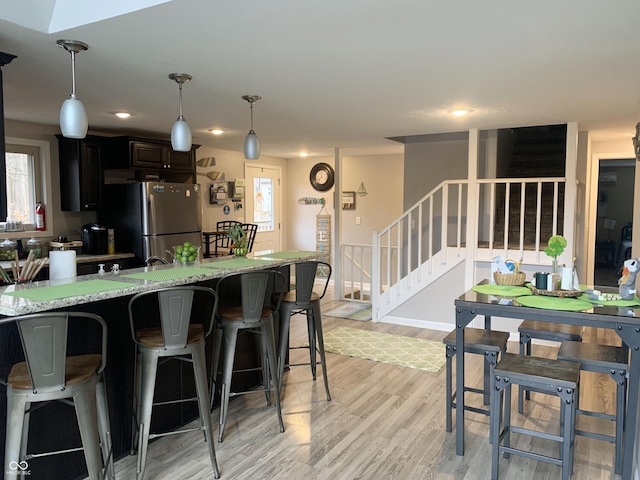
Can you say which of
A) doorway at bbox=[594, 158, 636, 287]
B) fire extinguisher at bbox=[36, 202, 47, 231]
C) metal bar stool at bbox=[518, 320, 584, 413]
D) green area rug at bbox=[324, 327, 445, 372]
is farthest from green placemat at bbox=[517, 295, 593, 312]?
doorway at bbox=[594, 158, 636, 287]

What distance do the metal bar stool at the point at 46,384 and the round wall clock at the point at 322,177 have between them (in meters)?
6.69

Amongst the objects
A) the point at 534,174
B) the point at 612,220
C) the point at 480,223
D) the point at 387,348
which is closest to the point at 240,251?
the point at 387,348

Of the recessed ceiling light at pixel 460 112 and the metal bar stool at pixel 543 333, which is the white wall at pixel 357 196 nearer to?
the recessed ceiling light at pixel 460 112

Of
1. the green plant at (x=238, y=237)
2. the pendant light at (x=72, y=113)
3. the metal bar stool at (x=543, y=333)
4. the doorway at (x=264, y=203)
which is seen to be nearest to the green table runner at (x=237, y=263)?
the green plant at (x=238, y=237)

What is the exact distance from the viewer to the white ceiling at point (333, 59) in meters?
1.98

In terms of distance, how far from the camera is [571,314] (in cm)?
238

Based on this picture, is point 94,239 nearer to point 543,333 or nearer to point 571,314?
point 543,333

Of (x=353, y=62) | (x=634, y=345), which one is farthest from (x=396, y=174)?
(x=634, y=345)

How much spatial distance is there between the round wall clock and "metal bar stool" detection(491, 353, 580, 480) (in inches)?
246

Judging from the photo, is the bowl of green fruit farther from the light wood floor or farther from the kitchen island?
the light wood floor

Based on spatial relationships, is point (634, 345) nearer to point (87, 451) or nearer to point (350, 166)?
point (87, 451)

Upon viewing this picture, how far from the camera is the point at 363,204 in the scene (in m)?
8.26

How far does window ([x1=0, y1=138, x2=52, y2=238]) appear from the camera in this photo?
15.9ft

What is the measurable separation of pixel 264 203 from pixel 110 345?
238 inches
